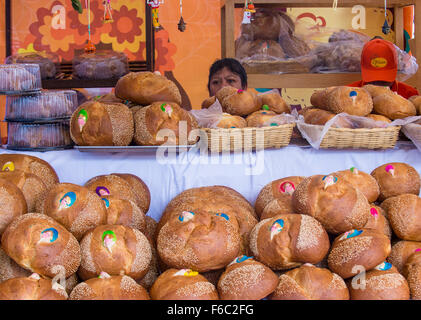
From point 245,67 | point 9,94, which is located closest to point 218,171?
point 9,94

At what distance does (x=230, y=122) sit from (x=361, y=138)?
67cm

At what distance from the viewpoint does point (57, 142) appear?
2.27 m

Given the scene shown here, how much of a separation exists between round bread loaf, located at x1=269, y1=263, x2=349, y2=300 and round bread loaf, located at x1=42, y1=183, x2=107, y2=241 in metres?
0.64

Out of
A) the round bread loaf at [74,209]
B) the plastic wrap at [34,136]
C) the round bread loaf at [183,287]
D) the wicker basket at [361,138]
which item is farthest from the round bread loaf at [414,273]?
the plastic wrap at [34,136]

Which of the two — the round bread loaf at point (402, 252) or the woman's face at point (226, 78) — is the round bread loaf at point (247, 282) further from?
the woman's face at point (226, 78)

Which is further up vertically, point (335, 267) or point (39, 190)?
point (39, 190)

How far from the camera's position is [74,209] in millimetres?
1447

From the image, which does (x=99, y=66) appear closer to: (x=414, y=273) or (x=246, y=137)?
(x=246, y=137)

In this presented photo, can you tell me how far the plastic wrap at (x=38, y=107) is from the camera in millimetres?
2193

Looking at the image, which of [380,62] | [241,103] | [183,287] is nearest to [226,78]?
[380,62]

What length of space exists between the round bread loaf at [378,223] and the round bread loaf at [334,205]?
0.27 ft

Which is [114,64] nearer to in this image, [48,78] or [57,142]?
[48,78]

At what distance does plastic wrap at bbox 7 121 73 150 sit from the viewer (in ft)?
7.30
